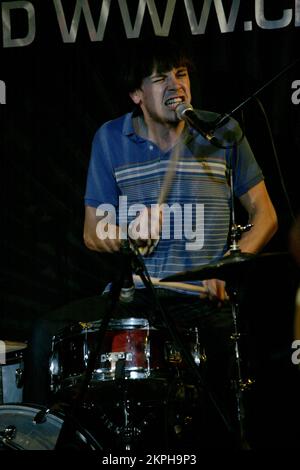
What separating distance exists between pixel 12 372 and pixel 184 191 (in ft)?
3.74

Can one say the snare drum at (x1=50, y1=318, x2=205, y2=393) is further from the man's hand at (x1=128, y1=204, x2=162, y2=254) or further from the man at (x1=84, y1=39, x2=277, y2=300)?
the man at (x1=84, y1=39, x2=277, y2=300)

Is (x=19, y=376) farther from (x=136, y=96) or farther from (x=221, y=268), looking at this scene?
(x=136, y=96)

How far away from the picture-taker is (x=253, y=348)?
295 centimetres

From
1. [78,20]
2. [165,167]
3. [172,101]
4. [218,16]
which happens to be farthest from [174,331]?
[78,20]

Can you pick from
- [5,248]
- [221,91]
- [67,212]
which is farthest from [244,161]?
[5,248]

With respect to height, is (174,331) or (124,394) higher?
(174,331)

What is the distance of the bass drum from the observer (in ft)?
7.15

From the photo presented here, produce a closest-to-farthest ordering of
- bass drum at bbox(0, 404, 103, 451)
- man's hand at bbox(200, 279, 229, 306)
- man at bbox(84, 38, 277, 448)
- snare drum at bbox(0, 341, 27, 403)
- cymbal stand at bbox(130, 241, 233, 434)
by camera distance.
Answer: cymbal stand at bbox(130, 241, 233, 434)
bass drum at bbox(0, 404, 103, 451)
man's hand at bbox(200, 279, 229, 306)
snare drum at bbox(0, 341, 27, 403)
man at bbox(84, 38, 277, 448)

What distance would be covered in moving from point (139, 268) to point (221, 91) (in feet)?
4.81

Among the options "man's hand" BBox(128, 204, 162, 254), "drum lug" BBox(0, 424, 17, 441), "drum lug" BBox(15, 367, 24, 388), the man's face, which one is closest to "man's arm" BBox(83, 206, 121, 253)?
"man's hand" BBox(128, 204, 162, 254)

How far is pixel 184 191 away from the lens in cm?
306

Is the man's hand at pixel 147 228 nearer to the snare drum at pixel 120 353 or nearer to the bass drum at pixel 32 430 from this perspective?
the snare drum at pixel 120 353

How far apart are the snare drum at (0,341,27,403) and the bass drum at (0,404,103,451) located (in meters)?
0.40

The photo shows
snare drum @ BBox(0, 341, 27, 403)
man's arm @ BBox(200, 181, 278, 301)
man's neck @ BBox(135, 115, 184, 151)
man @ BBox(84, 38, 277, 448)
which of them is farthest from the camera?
man's neck @ BBox(135, 115, 184, 151)
